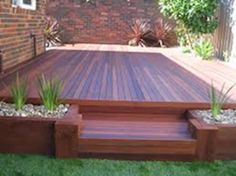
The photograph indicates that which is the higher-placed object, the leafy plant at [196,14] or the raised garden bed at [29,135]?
the leafy plant at [196,14]

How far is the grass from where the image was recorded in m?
3.03

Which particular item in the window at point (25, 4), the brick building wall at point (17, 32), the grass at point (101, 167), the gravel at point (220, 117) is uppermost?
the window at point (25, 4)

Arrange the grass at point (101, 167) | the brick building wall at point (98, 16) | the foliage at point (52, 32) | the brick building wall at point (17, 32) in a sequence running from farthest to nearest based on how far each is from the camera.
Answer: the brick building wall at point (98, 16) → the foliage at point (52, 32) → the brick building wall at point (17, 32) → the grass at point (101, 167)

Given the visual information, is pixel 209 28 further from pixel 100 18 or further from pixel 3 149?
pixel 3 149

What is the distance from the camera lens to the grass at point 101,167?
9.95ft

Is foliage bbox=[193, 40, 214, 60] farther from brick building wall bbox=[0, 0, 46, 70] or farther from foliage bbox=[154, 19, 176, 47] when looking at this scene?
brick building wall bbox=[0, 0, 46, 70]

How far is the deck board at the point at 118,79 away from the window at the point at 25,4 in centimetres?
100

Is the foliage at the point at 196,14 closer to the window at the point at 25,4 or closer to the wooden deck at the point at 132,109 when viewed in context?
the wooden deck at the point at 132,109

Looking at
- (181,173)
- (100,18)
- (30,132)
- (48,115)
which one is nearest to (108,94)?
(48,115)

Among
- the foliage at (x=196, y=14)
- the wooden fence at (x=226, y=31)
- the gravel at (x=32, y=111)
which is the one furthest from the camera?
the foliage at (x=196, y=14)

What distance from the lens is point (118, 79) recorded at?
17.1 ft

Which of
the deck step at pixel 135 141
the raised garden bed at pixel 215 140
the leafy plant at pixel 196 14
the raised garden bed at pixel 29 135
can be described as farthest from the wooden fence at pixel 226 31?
the raised garden bed at pixel 29 135

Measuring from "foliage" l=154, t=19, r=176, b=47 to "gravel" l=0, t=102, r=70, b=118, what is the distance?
7.74m

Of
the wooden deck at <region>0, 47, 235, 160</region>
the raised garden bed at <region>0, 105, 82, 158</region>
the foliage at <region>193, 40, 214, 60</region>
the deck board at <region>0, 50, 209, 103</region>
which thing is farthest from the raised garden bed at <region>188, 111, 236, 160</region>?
the foliage at <region>193, 40, 214, 60</region>
